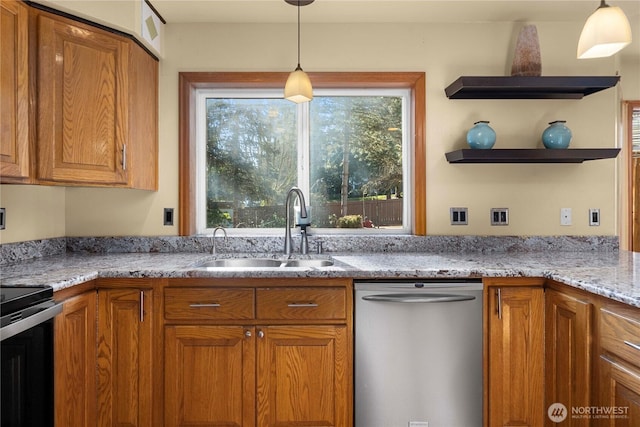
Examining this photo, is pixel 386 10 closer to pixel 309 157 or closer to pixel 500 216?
pixel 309 157

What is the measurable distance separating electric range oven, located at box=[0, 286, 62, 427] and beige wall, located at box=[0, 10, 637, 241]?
119cm

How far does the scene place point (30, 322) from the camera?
57.3 inches

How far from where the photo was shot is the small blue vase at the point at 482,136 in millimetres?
2535

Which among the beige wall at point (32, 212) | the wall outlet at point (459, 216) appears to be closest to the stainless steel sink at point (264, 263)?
the wall outlet at point (459, 216)

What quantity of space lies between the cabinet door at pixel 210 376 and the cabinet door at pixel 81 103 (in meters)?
0.98

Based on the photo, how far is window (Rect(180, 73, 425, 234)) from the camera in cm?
283

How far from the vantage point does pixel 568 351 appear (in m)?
1.82

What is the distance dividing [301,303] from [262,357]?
12.0 inches

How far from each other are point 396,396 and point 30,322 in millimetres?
1512

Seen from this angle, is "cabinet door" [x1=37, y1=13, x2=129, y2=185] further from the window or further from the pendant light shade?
the pendant light shade

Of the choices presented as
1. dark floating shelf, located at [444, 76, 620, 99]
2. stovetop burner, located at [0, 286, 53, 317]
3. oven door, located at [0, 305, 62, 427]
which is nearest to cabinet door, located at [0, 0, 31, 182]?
stovetop burner, located at [0, 286, 53, 317]

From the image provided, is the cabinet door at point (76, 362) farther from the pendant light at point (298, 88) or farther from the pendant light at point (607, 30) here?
the pendant light at point (607, 30)

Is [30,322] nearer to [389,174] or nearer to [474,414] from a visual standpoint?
[474,414]

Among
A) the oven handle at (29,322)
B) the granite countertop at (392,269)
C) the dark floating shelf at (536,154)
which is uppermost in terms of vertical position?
the dark floating shelf at (536,154)
